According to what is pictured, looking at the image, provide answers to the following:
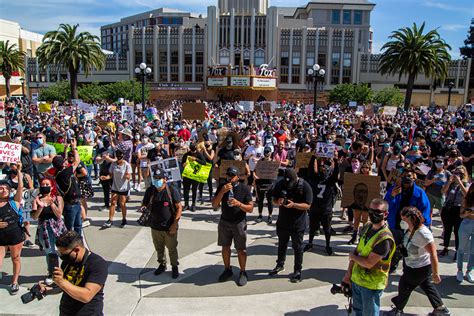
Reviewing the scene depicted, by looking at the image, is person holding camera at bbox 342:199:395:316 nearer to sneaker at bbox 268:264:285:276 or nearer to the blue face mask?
sneaker at bbox 268:264:285:276

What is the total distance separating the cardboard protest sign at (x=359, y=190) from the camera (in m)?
7.41

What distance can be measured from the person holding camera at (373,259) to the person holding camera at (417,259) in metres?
0.61

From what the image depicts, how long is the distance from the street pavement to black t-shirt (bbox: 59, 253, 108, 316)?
5.96 ft

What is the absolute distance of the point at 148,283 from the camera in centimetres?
638

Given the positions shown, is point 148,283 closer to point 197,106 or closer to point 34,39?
point 197,106

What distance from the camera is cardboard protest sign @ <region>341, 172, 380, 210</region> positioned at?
7.41 m

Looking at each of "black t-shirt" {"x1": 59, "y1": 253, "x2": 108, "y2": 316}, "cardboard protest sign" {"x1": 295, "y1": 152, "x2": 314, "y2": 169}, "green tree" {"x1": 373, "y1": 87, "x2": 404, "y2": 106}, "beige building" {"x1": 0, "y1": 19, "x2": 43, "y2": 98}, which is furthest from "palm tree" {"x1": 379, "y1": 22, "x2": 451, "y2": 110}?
"beige building" {"x1": 0, "y1": 19, "x2": 43, "y2": 98}

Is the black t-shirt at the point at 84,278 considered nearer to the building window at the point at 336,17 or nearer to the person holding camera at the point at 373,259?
the person holding camera at the point at 373,259

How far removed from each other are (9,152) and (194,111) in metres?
12.5

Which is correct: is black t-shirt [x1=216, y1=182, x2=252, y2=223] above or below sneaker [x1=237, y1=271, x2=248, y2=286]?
above

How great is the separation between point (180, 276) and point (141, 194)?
573cm

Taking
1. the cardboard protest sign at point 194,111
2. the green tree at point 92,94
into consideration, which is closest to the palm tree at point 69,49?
the green tree at point 92,94

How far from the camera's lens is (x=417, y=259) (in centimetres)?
498

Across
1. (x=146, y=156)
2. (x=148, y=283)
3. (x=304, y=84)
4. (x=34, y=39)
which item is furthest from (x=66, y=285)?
(x=34, y=39)
